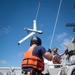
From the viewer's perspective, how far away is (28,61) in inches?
201

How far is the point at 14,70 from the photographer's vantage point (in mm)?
8438

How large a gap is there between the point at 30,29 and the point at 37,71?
32584 millimetres

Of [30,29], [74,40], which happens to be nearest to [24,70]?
[74,40]

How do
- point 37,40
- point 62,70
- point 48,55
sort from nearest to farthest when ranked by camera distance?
point 48,55 → point 37,40 → point 62,70

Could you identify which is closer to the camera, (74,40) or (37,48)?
(37,48)

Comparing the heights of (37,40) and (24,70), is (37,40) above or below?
above

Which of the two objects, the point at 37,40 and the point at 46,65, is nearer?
the point at 37,40

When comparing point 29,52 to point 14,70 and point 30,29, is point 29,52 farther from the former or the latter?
point 30,29

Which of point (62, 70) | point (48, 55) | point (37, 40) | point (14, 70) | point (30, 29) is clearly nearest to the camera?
point (48, 55)

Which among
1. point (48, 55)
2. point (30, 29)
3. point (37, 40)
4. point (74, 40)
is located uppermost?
point (30, 29)

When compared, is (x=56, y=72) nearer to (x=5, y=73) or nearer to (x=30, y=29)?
(x=5, y=73)

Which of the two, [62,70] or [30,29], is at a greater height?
[30,29]

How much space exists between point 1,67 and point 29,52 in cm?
354

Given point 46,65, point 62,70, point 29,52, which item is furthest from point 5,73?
point 29,52
